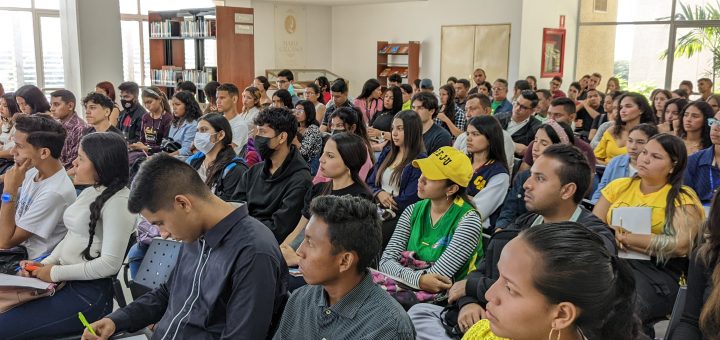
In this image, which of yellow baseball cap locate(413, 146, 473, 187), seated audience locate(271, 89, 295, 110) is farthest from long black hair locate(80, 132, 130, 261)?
seated audience locate(271, 89, 295, 110)

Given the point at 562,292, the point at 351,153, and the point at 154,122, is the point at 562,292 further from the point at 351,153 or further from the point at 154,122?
the point at 154,122

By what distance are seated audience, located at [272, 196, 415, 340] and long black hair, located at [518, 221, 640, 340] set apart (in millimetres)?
555

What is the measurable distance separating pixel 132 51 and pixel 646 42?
33.5 feet

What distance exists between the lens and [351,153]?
350 cm

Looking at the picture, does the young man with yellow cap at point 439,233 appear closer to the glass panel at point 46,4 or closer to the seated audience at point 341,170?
the seated audience at point 341,170

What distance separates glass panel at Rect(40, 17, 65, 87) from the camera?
10805mm

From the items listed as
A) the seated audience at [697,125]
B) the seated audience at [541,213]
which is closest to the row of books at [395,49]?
the seated audience at [697,125]

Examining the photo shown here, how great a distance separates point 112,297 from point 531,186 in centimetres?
202

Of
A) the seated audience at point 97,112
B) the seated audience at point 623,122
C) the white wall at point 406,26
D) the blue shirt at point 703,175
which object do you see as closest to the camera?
the blue shirt at point 703,175

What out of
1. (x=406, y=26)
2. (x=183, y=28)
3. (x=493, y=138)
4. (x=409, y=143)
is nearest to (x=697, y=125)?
(x=493, y=138)

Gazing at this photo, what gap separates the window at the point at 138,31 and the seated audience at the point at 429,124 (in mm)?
7423

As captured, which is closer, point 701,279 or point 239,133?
point 701,279

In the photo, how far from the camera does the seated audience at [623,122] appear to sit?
5.52 meters

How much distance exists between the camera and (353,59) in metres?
14.5
